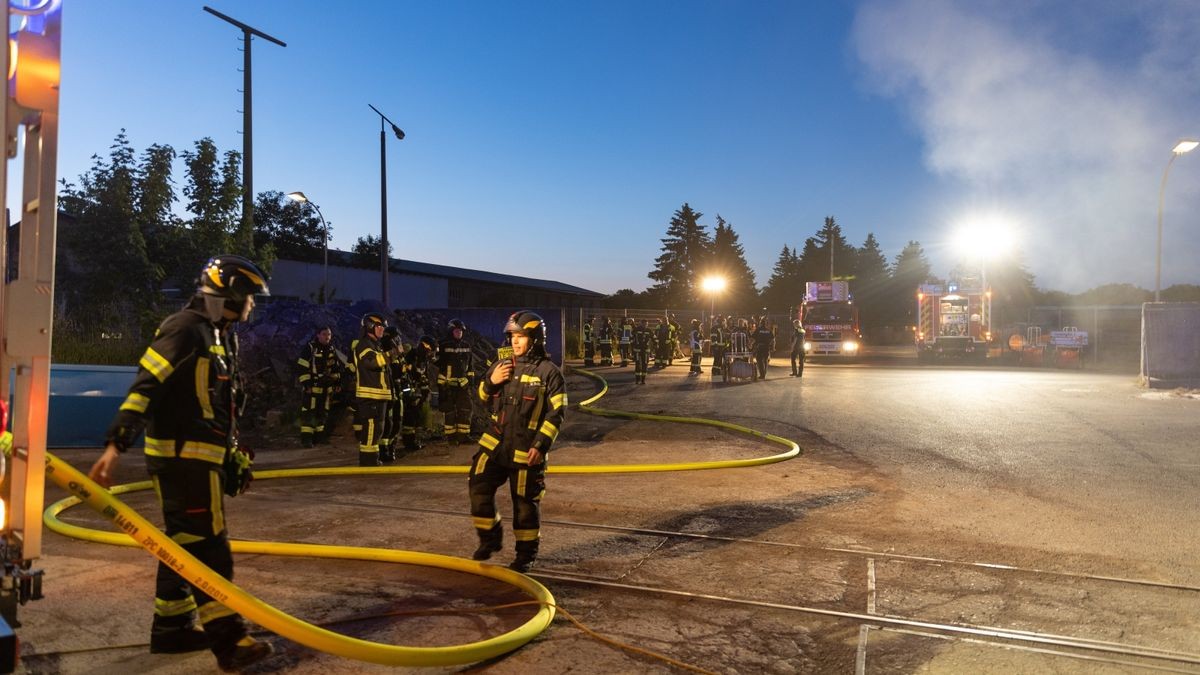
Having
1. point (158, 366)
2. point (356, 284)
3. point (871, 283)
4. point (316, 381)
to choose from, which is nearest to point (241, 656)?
point (158, 366)

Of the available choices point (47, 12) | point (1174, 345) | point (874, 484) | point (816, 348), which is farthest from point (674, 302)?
point (47, 12)

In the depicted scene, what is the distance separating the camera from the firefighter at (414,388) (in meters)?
10.5

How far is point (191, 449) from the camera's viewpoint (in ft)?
11.8

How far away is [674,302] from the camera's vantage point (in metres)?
82.8

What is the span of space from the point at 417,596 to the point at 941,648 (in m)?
2.94

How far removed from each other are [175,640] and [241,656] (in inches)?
17.1

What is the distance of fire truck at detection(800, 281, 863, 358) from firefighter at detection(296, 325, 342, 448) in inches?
972

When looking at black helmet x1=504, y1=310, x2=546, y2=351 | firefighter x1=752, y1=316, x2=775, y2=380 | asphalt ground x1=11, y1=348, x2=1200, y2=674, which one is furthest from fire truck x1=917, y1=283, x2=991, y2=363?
black helmet x1=504, y1=310, x2=546, y2=351

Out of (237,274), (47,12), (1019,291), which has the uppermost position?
(1019,291)

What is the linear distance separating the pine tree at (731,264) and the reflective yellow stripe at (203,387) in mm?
79493

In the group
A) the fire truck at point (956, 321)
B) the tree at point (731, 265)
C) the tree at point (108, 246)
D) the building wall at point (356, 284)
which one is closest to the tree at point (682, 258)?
the tree at point (731, 265)

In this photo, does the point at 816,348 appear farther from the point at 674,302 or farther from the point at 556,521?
the point at 674,302

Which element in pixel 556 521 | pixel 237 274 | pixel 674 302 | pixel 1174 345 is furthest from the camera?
pixel 674 302

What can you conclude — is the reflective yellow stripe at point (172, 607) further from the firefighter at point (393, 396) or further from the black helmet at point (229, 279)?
the firefighter at point (393, 396)
